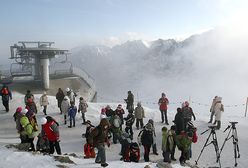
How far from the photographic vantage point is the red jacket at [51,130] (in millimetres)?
10664

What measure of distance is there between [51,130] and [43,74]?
18.5m

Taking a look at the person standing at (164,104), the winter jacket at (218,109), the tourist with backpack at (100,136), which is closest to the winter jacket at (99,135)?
the tourist with backpack at (100,136)

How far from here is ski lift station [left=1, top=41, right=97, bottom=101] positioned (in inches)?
1116

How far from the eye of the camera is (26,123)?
11203 mm

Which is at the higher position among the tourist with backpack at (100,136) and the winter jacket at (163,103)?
the winter jacket at (163,103)

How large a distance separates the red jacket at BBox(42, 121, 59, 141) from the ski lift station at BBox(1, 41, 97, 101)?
18.2 m

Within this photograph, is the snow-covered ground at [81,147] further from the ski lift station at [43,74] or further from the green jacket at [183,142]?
the ski lift station at [43,74]

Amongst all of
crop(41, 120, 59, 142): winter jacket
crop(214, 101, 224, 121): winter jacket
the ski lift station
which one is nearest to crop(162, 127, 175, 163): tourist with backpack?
crop(41, 120, 59, 142): winter jacket

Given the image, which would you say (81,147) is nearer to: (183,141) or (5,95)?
(183,141)

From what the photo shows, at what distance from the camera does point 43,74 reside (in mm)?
28266

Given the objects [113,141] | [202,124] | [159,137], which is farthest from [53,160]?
[202,124]

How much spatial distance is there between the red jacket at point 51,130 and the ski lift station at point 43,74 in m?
18.2

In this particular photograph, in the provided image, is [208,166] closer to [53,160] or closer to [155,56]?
[53,160]

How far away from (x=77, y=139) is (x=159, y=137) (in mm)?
4356
